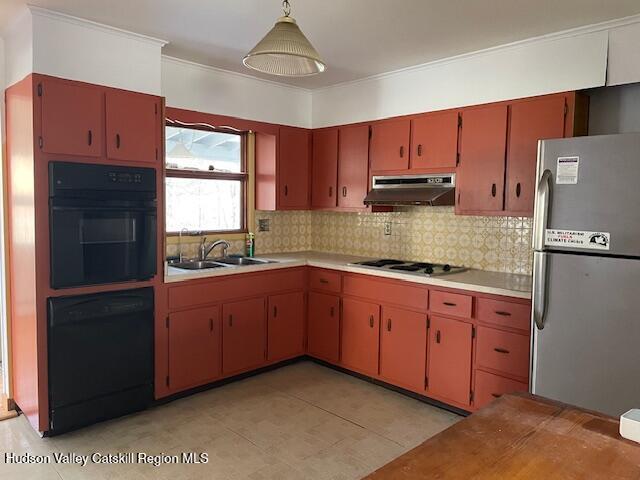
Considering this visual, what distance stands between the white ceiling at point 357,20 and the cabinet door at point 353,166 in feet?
2.91

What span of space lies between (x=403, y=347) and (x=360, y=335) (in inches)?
16.7

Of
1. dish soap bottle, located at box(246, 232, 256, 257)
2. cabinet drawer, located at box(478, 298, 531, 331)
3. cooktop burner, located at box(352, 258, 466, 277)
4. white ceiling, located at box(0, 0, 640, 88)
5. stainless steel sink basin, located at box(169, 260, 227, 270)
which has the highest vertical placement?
white ceiling, located at box(0, 0, 640, 88)

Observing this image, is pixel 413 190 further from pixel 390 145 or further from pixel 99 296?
pixel 99 296

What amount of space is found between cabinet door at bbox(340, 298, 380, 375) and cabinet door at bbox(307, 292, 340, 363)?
0.26 ft

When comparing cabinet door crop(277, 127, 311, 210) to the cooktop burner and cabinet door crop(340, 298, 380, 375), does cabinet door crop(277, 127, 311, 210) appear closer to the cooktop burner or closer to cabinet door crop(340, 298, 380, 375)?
the cooktop burner

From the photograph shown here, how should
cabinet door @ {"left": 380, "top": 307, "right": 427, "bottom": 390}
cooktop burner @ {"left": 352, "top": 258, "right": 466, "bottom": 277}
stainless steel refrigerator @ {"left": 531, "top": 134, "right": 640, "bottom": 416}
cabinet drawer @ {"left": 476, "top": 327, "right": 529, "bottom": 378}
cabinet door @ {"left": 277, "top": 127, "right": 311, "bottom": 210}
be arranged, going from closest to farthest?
stainless steel refrigerator @ {"left": 531, "top": 134, "right": 640, "bottom": 416} < cabinet drawer @ {"left": 476, "top": 327, "right": 529, "bottom": 378} < cabinet door @ {"left": 380, "top": 307, "right": 427, "bottom": 390} < cooktop burner @ {"left": 352, "top": 258, "right": 466, "bottom": 277} < cabinet door @ {"left": 277, "top": 127, "right": 311, "bottom": 210}

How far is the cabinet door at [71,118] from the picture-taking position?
2891 mm

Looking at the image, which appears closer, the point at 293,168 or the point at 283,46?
the point at 283,46

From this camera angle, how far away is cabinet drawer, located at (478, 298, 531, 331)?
120 inches

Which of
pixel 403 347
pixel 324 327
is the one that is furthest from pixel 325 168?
pixel 403 347

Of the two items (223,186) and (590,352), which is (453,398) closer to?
(590,352)

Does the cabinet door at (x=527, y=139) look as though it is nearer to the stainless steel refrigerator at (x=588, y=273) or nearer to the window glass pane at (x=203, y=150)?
the stainless steel refrigerator at (x=588, y=273)

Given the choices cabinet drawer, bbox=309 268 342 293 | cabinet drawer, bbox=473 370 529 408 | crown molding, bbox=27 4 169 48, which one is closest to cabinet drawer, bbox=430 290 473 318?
cabinet drawer, bbox=473 370 529 408

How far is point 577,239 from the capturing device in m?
2.55
